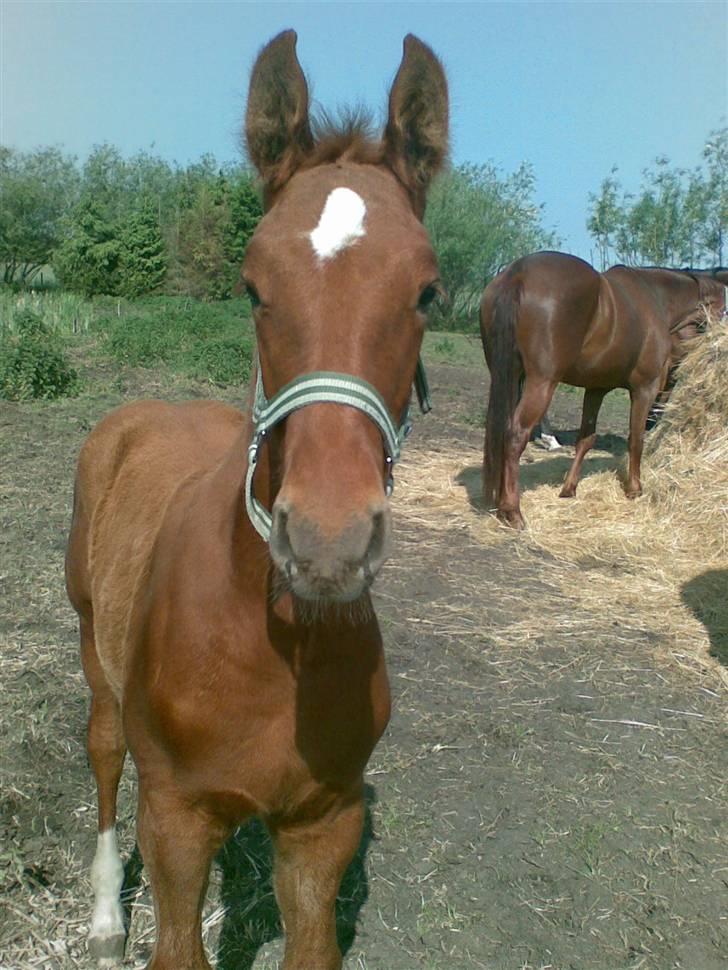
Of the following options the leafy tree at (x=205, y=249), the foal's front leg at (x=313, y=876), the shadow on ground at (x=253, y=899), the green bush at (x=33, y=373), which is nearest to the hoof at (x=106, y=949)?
the shadow on ground at (x=253, y=899)

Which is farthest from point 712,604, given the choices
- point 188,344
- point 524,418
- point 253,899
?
point 188,344

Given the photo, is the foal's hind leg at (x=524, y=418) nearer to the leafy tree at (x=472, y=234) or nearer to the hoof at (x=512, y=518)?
the hoof at (x=512, y=518)

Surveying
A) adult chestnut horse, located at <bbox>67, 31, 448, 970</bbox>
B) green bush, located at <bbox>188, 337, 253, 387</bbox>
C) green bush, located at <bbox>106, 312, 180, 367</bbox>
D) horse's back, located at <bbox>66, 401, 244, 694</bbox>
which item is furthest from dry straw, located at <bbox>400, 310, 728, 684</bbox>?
green bush, located at <bbox>106, 312, 180, 367</bbox>

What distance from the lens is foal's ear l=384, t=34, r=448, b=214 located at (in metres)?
1.78

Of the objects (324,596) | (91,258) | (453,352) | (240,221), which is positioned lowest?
(453,352)

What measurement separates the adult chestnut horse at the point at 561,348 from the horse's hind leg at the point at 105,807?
15.6 feet

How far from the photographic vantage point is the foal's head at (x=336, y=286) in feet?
4.31

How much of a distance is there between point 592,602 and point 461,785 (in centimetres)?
252

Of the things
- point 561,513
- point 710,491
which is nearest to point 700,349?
point 710,491

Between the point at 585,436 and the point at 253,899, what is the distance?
660 cm

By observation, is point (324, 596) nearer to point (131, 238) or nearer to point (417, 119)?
point (417, 119)

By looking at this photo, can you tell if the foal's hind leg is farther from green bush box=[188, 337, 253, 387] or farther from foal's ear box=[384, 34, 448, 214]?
green bush box=[188, 337, 253, 387]

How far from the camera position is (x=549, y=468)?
942 centimetres

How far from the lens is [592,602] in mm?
5562
